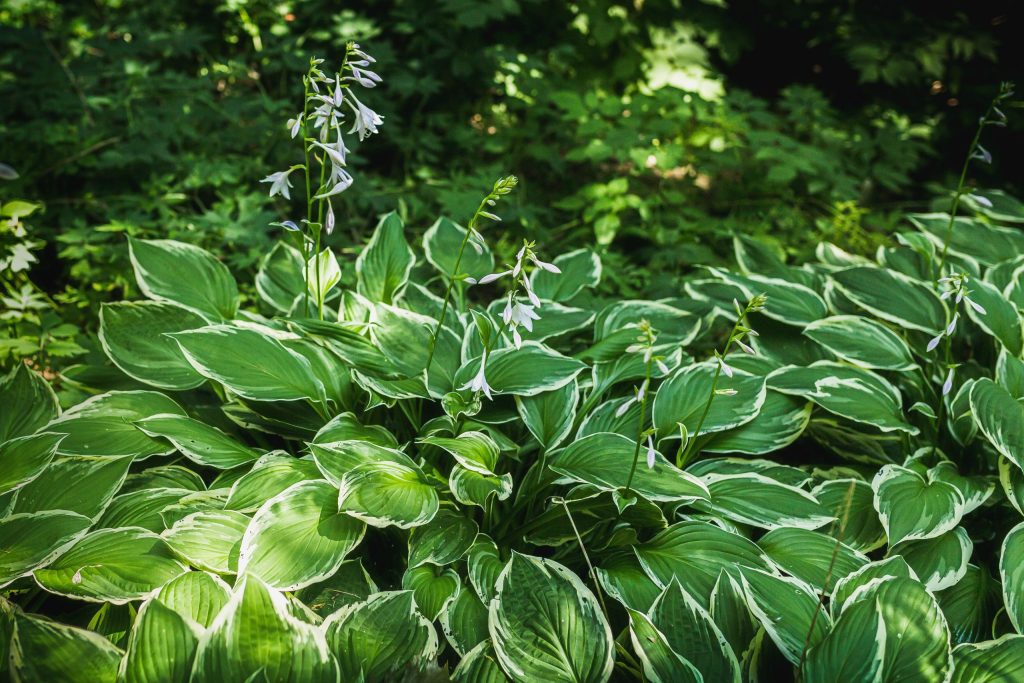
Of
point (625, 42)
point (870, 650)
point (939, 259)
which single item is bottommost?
point (870, 650)

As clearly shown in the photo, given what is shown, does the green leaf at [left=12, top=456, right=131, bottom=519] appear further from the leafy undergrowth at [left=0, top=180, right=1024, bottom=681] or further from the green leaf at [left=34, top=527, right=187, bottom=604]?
the green leaf at [left=34, top=527, right=187, bottom=604]

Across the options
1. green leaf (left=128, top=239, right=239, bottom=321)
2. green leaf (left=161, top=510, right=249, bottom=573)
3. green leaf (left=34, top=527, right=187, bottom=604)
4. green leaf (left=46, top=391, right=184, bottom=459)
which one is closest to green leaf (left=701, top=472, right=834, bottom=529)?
green leaf (left=161, top=510, right=249, bottom=573)

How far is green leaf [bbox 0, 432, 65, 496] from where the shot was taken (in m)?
1.74

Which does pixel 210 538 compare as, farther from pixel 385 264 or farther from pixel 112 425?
pixel 385 264

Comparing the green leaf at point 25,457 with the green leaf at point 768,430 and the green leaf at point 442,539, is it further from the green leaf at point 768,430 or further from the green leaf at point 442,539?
the green leaf at point 768,430

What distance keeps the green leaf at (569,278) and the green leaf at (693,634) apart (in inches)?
46.2

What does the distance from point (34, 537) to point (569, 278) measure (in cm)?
169

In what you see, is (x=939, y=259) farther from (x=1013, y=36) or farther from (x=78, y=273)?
(x=78, y=273)

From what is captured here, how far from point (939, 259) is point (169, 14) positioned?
387cm

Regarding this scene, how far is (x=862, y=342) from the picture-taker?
2.35 metres

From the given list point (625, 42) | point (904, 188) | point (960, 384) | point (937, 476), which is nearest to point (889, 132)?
point (904, 188)

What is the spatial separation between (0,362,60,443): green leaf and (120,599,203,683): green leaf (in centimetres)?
81

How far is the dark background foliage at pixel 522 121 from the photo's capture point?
3.16 metres

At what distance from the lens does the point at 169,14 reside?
4.18 metres
